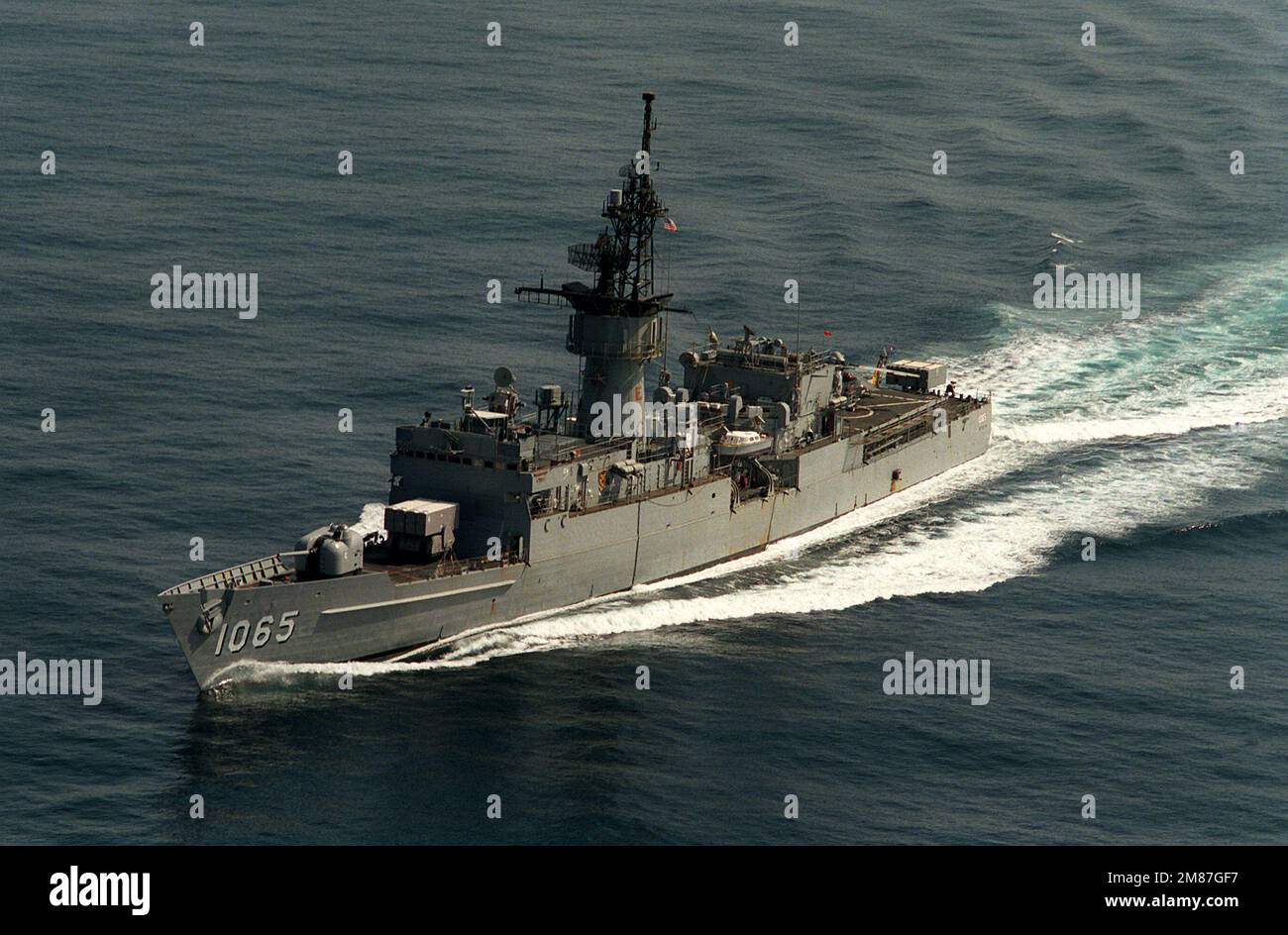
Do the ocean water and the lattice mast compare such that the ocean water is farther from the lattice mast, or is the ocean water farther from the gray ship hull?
the lattice mast

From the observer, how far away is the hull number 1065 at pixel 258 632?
6494 cm

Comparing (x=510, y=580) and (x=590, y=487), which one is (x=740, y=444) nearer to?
(x=590, y=487)

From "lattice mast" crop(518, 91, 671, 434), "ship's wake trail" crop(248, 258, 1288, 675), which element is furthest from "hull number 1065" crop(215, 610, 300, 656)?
"lattice mast" crop(518, 91, 671, 434)

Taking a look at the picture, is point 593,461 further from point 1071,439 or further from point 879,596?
point 1071,439

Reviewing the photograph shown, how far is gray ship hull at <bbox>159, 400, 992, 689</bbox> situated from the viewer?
2566 inches

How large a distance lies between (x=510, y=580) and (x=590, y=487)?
580 cm

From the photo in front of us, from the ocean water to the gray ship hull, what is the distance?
3.89 ft

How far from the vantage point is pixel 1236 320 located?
10812cm

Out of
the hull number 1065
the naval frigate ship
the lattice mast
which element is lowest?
the hull number 1065

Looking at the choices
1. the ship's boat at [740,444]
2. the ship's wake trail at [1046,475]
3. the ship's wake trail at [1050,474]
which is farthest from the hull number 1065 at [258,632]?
the ship's boat at [740,444]

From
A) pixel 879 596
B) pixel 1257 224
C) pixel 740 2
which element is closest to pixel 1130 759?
pixel 879 596

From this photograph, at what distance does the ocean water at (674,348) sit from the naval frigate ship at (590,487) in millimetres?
1578

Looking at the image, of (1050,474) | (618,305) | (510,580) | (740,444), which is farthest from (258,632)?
(1050,474)
